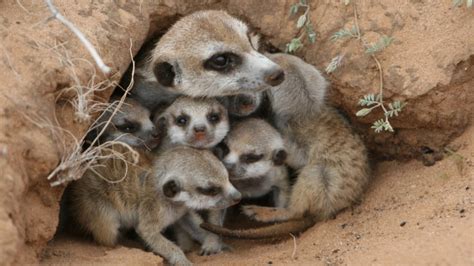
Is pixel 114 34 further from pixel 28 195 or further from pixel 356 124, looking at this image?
pixel 356 124

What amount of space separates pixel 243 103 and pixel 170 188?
34.2 inches

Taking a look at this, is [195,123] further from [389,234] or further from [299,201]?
[389,234]

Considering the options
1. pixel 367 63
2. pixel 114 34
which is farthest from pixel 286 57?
pixel 114 34

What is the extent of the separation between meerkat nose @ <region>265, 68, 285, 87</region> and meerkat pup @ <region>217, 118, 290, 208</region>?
0.57 meters

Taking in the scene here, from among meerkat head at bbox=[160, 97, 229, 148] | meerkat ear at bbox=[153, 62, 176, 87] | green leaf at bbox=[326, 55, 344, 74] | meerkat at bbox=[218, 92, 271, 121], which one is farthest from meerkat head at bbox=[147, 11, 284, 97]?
green leaf at bbox=[326, 55, 344, 74]

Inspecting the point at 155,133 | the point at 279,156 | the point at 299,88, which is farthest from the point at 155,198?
the point at 299,88

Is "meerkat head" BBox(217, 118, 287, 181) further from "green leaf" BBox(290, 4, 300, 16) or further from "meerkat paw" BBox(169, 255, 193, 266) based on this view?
"green leaf" BBox(290, 4, 300, 16)

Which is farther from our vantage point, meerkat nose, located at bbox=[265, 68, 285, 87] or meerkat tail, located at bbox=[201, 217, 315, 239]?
meerkat tail, located at bbox=[201, 217, 315, 239]

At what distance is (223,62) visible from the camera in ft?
14.4

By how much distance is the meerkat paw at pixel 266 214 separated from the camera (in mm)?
4754

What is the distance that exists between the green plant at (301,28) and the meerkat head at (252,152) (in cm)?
57

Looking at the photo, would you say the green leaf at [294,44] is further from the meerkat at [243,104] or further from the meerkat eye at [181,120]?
the meerkat eye at [181,120]

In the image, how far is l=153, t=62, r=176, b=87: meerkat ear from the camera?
4.52m

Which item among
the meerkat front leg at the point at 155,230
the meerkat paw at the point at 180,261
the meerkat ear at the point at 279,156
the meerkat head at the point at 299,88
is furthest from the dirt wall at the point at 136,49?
the meerkat paw at the point at 180,261
